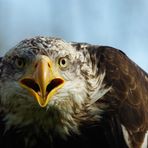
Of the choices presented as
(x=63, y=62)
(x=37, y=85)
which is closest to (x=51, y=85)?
(x=37, y=85)

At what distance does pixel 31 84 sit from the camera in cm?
796

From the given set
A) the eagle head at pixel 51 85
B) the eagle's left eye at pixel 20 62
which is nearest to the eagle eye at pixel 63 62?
the eagle head at pixel 51 85

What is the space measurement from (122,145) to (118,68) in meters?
0.68

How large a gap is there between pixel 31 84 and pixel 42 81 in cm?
21

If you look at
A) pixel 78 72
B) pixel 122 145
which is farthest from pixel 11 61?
pixel 122 145

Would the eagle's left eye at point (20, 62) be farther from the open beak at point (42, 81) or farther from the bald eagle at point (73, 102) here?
the open beak at point (42, 81)

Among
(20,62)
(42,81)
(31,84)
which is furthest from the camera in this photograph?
(20,62)

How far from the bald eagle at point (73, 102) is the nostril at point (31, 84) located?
0.03m

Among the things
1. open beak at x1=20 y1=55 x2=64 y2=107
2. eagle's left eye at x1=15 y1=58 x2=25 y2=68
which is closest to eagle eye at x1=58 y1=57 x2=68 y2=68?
open beak at x1=20 y1=55 x2=64 y2=107

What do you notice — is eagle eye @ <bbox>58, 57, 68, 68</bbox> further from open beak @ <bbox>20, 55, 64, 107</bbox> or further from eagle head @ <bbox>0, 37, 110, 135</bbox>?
open beak @ <bbox>20, 55, 64, 107</bbox>

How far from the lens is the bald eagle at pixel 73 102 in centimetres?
817

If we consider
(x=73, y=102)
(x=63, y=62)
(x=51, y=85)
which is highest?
(x=63, y=62)

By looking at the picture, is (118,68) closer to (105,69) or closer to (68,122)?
(105,69)

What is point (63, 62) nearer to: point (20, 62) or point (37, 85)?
point (20, 62)
